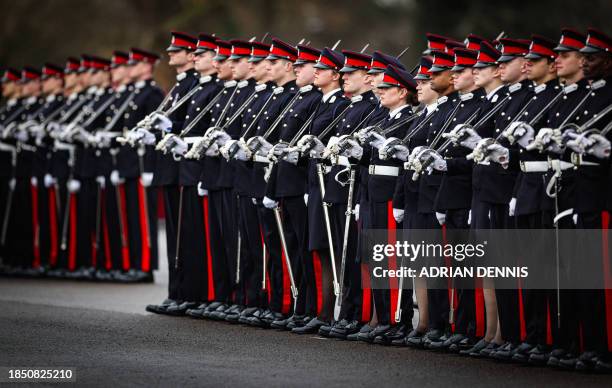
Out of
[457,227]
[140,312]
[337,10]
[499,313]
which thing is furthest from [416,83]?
[337,10]

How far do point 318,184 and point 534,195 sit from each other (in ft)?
8.86

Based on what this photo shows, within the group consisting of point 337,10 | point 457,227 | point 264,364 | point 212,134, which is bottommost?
point 264,364

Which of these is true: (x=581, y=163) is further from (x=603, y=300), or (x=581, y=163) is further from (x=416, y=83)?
(x=416, y=83)

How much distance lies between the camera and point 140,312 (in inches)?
583

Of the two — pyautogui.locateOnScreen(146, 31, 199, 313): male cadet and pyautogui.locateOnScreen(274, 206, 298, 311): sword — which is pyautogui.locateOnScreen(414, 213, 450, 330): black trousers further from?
pyautogui.locateOnScreen(146, 31, 199, 313): male cadet

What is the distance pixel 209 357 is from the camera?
11.4 metres

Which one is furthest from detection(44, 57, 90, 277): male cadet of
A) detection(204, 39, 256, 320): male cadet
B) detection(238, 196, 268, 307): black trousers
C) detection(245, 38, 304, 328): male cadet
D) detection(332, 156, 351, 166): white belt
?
detection(332, 156, 351, 166): white belt

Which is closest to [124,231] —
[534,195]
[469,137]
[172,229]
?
[172,229]

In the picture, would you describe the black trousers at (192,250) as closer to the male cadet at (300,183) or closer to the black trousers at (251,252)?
the black trousers at (251,252)

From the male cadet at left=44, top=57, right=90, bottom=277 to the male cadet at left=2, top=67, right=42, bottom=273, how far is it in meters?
0.51

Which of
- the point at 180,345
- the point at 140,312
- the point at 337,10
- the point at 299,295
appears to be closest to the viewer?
the point at 180,345

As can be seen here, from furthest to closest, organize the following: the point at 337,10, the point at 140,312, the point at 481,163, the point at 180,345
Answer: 1. the point at 337,10
2. the point at 140,312
3. the point at 180,345
4. the point at 481,163

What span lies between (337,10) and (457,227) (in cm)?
2671

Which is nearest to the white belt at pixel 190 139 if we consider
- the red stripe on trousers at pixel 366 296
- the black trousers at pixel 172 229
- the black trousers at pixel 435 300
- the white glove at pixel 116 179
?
the black trousers at pixel 172 229
